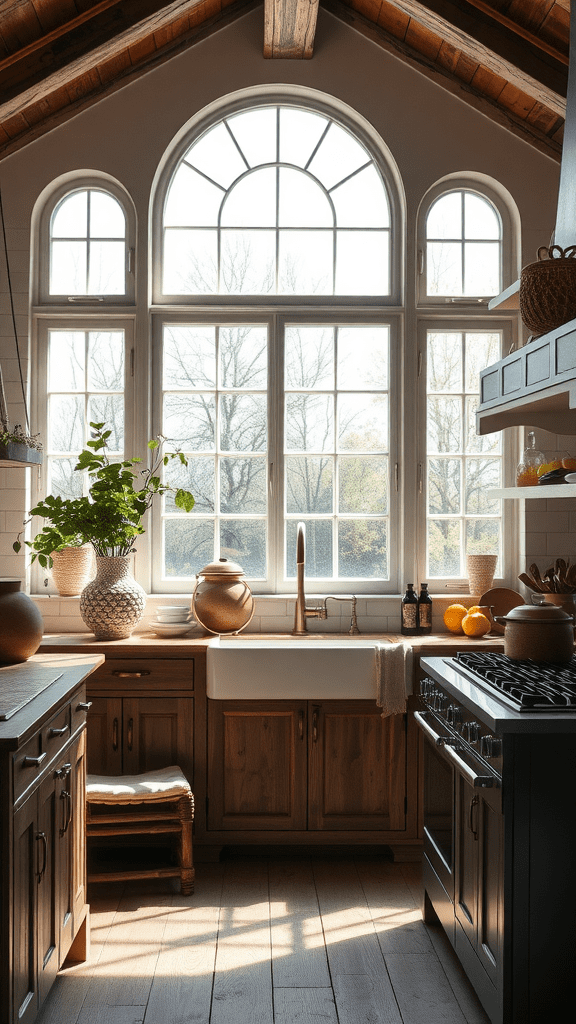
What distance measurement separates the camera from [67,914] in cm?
280

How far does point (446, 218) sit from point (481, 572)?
76.2 inches

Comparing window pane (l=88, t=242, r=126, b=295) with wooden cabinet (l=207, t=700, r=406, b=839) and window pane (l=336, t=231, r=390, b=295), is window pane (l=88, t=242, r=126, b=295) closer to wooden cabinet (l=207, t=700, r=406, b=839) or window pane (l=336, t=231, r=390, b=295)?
window pane (l=336, t=231, r=390, b=295)

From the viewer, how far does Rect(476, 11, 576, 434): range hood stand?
7.86 feet

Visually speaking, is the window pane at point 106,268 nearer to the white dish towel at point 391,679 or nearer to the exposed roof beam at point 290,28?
the exposed roof beam at point 290,28

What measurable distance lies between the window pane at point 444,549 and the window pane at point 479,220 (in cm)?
157

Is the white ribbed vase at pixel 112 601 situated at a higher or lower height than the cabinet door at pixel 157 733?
higher

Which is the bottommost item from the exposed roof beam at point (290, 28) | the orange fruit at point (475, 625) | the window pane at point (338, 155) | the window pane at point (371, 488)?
the orange fruit at point (475, 625)

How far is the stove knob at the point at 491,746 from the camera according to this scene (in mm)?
2246

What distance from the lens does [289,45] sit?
457 cm

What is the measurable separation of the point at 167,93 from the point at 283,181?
76 cm

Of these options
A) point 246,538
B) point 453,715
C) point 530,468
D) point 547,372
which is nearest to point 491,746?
point 453,715

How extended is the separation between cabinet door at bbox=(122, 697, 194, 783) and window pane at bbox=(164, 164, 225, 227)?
2.57 metres

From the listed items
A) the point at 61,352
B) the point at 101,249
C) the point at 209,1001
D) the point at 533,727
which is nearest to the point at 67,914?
the point at 209,1001

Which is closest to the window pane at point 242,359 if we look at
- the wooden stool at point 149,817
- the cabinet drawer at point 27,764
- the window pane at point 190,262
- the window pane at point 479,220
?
the window pane at point 190,262
